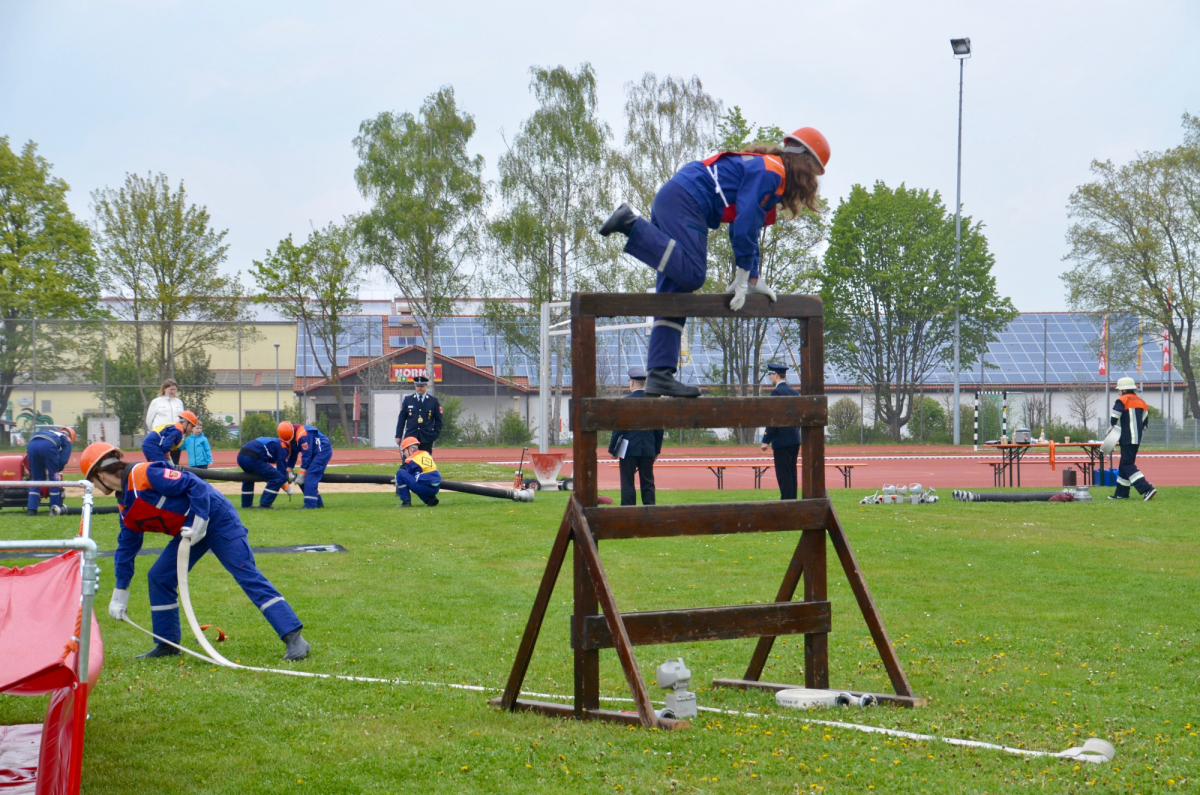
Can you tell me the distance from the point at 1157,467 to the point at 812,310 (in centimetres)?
2693

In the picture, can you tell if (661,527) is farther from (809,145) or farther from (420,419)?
(420,419)

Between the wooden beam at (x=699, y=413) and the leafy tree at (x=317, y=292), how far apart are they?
112 ft

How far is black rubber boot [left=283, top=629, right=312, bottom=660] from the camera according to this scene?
254 inches

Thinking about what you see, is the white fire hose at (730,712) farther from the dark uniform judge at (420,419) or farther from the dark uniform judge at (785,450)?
the dark uniform judge at (420,419)

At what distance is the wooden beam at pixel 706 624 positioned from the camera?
4.82 metres

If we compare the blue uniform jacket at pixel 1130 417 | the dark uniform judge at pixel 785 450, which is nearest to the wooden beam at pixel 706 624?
the dark uniform judge at pixel 785 450

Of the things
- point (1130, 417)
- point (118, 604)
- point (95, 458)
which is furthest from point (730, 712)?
point (1130, 417)

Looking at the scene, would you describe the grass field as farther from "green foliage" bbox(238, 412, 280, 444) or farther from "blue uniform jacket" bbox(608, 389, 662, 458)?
"green foliage" bbox(238, 412, 280, 444)

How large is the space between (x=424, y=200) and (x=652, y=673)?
Result: 3666cm

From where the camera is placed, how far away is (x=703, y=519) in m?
5.02

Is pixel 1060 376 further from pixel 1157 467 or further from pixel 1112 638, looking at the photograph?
pixel 1112 638

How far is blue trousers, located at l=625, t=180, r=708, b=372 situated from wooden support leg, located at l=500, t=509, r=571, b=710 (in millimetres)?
977

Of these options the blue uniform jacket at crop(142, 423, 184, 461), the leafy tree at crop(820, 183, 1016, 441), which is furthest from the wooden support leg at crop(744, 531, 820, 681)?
the leafy tree at crop(820, 183, 1016, 441)

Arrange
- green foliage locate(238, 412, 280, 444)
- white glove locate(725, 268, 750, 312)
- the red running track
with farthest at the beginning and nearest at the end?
green foliage locate(238, 412, 280, 444) < the red running track < white glove locate(725, 268, 750, 312)
